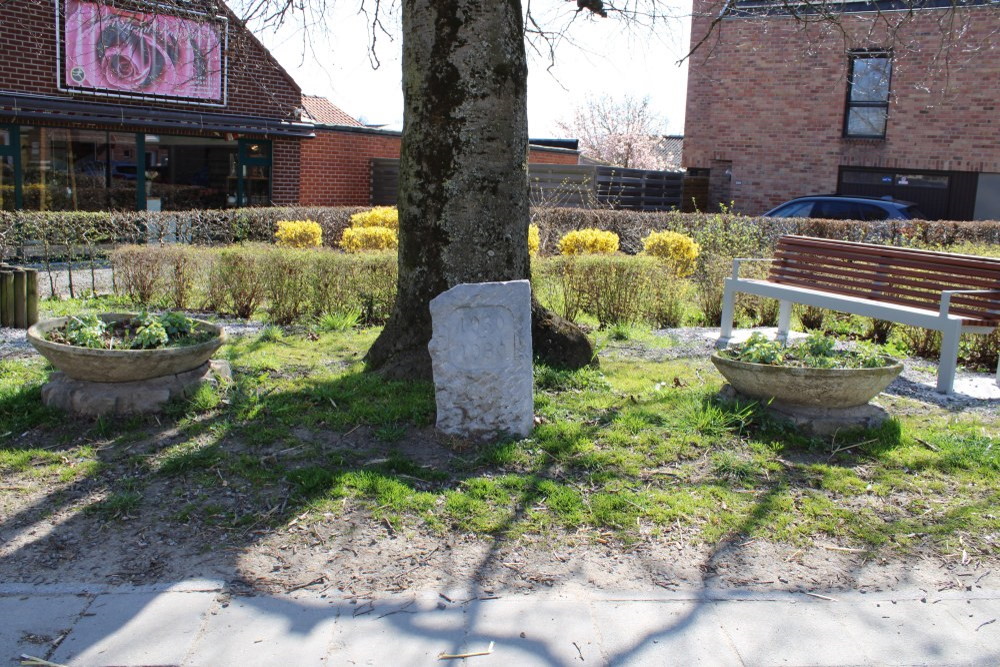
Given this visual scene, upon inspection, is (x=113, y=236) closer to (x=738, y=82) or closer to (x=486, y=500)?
(x=486, y=500)

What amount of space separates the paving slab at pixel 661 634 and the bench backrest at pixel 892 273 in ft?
15.3

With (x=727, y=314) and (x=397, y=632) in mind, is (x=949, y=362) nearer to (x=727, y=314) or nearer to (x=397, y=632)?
(x=727, y=314)

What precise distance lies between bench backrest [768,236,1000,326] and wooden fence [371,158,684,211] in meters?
9.17

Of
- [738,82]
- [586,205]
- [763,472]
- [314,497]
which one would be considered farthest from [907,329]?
[738,82]

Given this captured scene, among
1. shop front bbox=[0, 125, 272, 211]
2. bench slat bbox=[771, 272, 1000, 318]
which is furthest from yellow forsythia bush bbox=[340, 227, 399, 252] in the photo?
shop front bbox=[0, 125, 272, 211]

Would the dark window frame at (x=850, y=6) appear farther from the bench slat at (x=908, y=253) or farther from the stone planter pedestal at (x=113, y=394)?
the stone planter pedestal at (x=113, y=394)

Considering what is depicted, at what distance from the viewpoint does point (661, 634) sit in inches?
129

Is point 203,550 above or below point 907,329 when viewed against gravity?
below

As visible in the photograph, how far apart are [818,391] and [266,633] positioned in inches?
135

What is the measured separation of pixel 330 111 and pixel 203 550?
1147 inches

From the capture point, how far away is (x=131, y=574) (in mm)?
3625

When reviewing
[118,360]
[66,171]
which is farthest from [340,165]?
[118,360]

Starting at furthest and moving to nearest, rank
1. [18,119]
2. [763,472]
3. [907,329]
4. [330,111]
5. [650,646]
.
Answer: [330,111] < [18,119] < [907,329] < [763,472] < [650,646]

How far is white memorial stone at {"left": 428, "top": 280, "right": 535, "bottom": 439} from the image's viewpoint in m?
4.83
